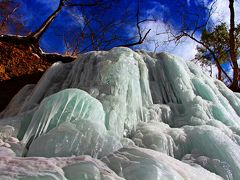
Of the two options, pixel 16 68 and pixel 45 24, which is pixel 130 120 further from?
pixel 45 24

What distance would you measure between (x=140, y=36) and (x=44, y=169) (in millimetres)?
10011

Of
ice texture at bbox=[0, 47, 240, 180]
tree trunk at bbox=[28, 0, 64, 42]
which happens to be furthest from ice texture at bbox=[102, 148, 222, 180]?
tree trunk at bbox=[28, 0, 64, 42]

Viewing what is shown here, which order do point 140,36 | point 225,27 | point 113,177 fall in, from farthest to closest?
1. point 225,27
2. point 140,36
3. point 113,177

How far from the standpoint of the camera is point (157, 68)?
5.50 m

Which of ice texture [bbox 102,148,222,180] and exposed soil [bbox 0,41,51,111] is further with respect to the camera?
exposed soil [bbox 0,41,51,111]

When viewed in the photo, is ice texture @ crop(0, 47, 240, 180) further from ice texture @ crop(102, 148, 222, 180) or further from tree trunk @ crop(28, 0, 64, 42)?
tree trunk @ crop(28, 0, 64, 42)

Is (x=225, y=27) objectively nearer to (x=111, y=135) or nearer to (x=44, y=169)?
(x=111, y=135)

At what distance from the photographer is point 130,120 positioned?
13.4 ft


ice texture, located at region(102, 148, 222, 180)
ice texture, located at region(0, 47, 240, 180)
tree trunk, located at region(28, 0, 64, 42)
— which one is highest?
tree trunk, located at region(28, 0, 64, 42)

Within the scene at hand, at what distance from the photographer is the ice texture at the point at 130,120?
93.6 inches

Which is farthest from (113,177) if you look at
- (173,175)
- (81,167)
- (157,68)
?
(157,68)

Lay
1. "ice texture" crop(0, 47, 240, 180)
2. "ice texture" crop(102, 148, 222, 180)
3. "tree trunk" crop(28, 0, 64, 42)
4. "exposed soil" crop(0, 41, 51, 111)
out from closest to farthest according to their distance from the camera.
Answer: "ice texture" crop(102, 148, 222, 180) < "ice texture" crop(0, 47, 240, 180) < "exposed soil" crop(0, 41, 51, 111) < "tree trunk" crop(28, 0, 64, 42)

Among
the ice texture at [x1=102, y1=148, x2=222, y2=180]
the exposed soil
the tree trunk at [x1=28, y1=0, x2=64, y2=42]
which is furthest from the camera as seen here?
the tree trunk at [x1=28, y1=0, x2=64, y2=42]

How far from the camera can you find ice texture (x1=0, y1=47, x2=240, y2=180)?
238 cm
